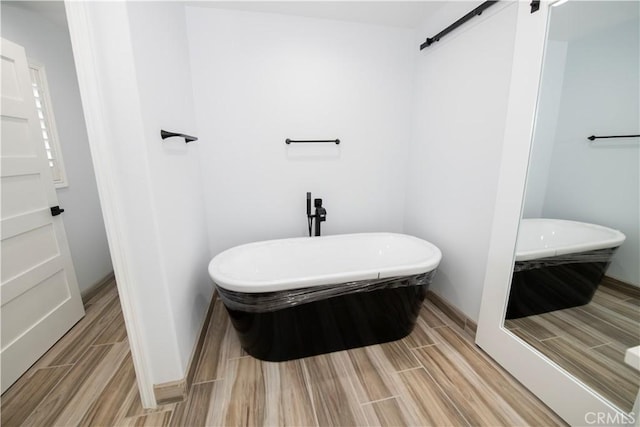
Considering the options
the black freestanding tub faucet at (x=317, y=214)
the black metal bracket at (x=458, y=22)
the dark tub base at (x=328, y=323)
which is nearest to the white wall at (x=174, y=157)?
the dark tub base at (x=328, y=323)

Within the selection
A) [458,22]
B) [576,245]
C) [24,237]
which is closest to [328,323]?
[576,245]

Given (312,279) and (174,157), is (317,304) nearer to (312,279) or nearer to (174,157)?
(312,279)

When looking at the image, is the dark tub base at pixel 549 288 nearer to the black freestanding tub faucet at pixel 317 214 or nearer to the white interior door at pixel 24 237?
the black freestanding tub faucet at pixel 317 214

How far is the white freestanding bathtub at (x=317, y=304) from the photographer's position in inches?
51.9

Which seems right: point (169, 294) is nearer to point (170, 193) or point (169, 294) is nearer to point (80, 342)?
point (170, 193)

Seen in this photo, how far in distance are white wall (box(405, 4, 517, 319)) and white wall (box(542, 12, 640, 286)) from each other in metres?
0.27

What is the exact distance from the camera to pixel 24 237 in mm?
1443

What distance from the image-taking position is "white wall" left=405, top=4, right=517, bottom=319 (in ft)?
4.80

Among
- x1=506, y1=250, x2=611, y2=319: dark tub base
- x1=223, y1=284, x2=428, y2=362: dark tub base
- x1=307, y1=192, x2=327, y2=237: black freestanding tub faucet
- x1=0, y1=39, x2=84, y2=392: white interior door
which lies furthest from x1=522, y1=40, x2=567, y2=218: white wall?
x1=0, y1=39, x2=84, y2=392: white interior door

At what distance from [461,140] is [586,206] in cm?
75

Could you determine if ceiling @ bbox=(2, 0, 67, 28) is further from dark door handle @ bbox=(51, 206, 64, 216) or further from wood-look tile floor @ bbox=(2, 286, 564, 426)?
wood-look tile floor @ bbox=(2, 286, 564, 426)

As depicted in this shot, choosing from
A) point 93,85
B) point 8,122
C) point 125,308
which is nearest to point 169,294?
point 125,308

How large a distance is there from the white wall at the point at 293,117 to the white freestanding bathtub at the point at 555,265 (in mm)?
1150

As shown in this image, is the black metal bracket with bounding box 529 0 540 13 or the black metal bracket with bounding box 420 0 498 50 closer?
the black metal bracket with bounding box 529 0 540 13
